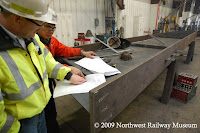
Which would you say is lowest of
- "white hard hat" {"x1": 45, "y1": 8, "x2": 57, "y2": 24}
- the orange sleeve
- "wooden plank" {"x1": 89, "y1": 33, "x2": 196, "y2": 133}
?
"wooden plank" {"x1": 89, "y1": 33, "x2": 196, "y2": 133}

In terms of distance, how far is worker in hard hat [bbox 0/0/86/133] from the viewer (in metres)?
0.55

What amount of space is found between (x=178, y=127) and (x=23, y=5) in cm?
194

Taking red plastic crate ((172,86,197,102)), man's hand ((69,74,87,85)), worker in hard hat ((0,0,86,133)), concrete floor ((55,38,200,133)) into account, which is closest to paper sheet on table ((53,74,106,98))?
man's hand ((69,74,87,85))

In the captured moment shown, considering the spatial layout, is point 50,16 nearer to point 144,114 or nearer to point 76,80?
point 76,80

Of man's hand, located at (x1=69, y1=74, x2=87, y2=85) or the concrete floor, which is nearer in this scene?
man's hand, located at (x1=69, y1=74, x2=87, y2=85)

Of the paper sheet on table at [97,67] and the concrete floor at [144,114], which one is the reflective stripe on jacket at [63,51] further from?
the concrete floor at [144,114]

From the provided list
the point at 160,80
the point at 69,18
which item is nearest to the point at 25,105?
the point at 160,80

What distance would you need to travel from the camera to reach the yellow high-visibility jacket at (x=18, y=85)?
1.82 feet

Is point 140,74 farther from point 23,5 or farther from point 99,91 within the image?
point 23,5

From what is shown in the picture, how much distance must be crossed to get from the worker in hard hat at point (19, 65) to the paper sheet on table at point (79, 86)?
14 cm

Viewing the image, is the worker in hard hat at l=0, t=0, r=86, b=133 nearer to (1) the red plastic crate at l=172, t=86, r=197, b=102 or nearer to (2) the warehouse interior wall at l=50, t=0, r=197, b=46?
(2) the warehouse interior wall at l=50, t=0, r=197, b=46

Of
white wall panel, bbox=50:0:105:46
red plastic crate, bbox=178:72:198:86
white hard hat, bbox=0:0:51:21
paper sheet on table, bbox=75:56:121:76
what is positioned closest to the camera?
white hard hat, bbox=0:0:51:21

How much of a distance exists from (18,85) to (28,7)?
0.35 m

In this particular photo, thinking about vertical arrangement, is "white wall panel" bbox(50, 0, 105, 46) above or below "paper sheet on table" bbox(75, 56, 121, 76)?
above
